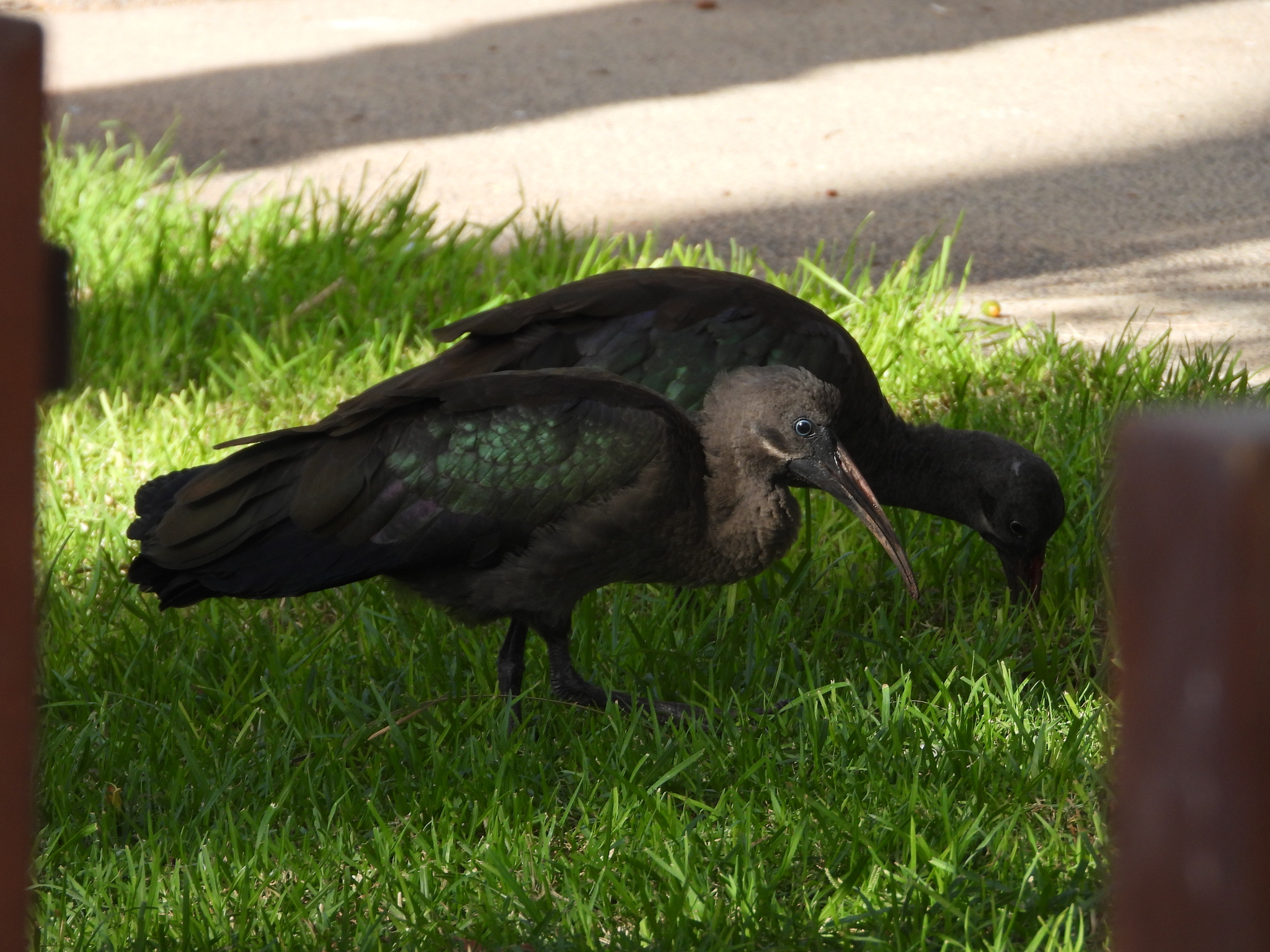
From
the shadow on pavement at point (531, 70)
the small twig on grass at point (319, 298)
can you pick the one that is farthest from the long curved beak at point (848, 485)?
the shadow on pavement at point (531, 70)

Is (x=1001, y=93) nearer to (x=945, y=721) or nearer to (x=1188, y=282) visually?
(x=1188, y=282)

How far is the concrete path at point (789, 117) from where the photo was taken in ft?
20.4

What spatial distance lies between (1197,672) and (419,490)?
2435mm

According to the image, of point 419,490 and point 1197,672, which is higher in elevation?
point 1197,672

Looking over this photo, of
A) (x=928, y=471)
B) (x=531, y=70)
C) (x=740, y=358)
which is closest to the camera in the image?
(x=740, y=358)

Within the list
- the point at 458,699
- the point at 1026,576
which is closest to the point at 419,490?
the point at 458,699

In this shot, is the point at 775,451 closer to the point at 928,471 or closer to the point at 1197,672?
the point at 928,471

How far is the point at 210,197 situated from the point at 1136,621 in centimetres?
655

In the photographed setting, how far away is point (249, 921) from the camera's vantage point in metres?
2.60

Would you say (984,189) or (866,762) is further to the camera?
(984,189)

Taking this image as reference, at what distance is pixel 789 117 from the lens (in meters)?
7.70

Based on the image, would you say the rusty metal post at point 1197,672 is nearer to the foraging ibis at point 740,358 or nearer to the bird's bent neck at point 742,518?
the bird's bent neck at point 742,518

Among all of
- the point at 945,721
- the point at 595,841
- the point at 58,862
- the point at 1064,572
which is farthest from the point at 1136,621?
the point at 1064,572

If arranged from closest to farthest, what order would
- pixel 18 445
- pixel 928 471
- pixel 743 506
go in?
1. pixel 18 445
2. pixel 743 506
3. pixel 928 471
